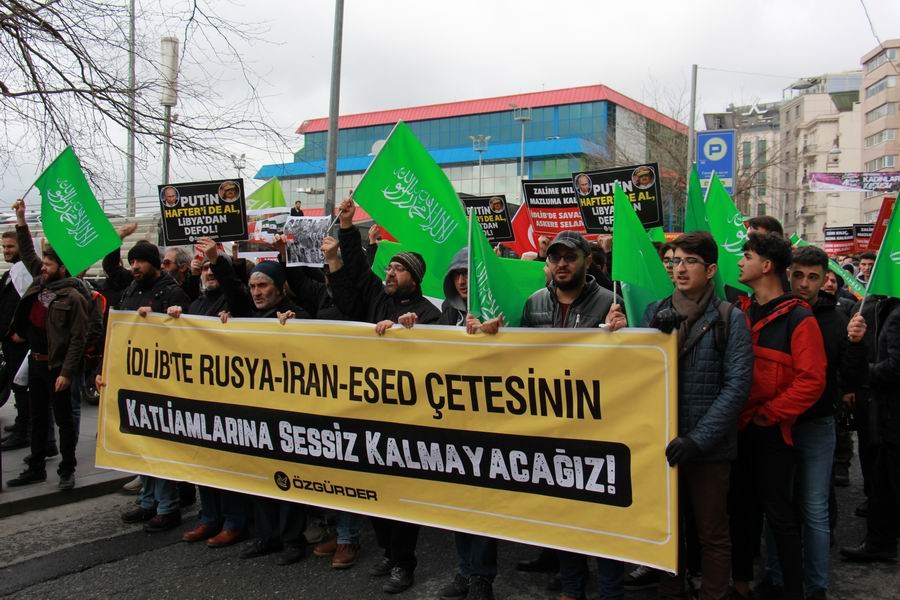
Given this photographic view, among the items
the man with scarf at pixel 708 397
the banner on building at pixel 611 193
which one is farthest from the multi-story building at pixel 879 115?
the man with scarf at pixel 708 397

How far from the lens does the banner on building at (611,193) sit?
717 centimetres

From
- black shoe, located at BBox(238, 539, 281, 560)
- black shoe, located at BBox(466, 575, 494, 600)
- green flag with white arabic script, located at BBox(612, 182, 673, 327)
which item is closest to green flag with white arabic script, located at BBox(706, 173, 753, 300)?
green flag with white arabic script, located at BBox(612, 182, 673, 327)

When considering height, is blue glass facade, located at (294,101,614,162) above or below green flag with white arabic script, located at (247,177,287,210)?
above

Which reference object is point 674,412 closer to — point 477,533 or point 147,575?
point 477,533

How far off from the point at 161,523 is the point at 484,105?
70037 millimetres

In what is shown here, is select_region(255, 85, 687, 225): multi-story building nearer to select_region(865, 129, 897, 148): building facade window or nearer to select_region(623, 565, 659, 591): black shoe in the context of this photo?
select_region(865, 129, 897, 148): building facade window

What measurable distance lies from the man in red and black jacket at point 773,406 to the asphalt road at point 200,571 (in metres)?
0.72

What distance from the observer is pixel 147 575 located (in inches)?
190

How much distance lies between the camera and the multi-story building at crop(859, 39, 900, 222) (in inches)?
2618

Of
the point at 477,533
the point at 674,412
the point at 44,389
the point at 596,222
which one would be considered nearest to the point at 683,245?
the point at 674,412

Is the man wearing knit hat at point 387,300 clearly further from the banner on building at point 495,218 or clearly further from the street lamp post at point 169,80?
the banner on building at point 495,218

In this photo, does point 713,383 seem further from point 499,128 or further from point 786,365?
point 499,128

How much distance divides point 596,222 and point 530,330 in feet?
12.5

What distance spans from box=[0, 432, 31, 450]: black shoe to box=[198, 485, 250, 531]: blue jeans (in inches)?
145
